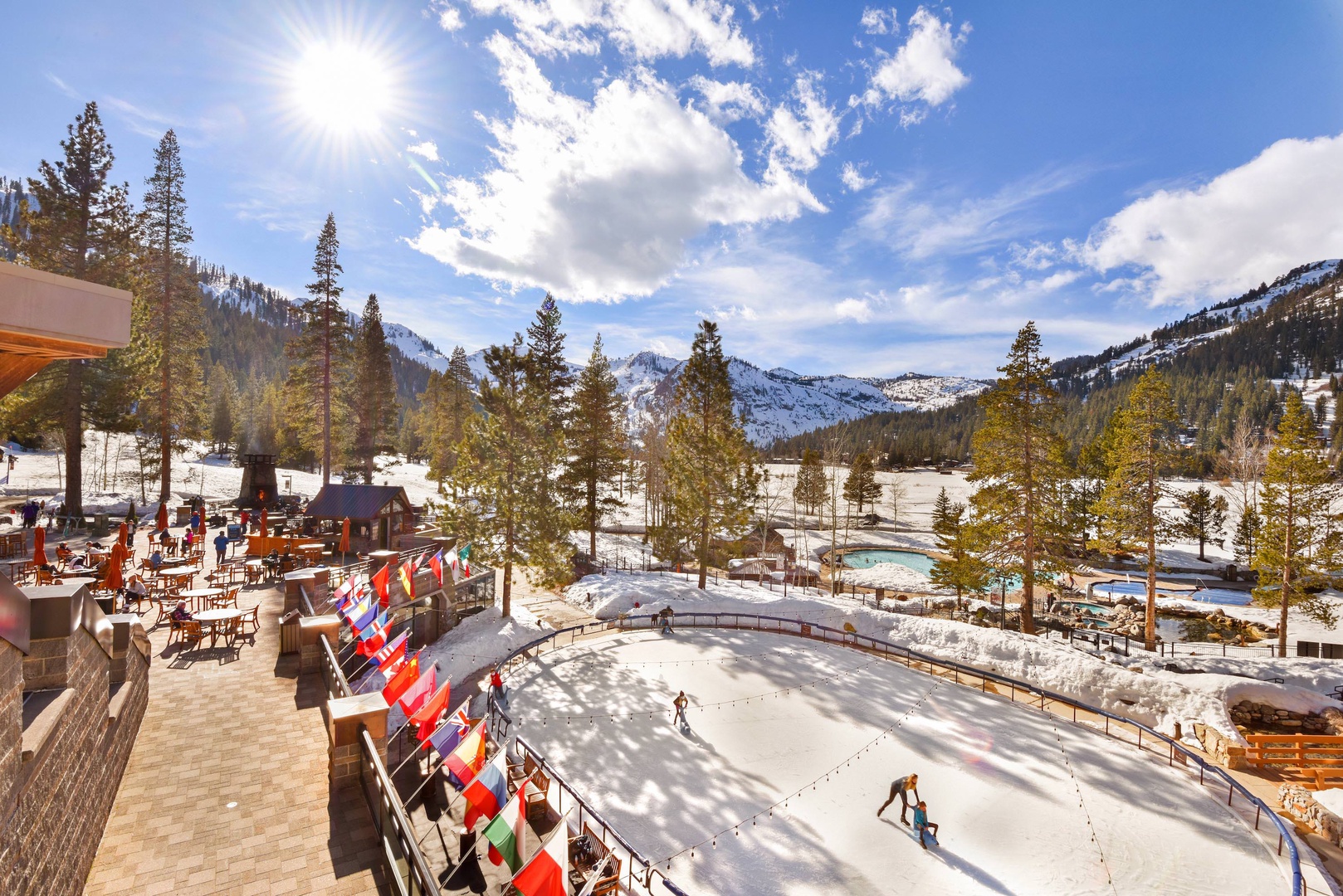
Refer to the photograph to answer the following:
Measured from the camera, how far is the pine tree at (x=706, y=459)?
29922 millimetres

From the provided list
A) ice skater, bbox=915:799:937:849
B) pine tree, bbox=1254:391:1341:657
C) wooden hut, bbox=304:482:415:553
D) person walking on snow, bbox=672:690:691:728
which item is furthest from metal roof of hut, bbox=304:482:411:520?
pine tree, bbox=1254:391:1341:657

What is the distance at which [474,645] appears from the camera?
21.7 metres

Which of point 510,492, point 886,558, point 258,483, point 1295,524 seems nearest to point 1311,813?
point 1295,524

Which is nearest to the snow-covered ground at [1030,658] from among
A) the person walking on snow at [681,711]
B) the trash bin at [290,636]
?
the person walking on snow at [681,711]

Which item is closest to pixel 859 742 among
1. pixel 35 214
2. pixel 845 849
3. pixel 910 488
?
pixel 845 849

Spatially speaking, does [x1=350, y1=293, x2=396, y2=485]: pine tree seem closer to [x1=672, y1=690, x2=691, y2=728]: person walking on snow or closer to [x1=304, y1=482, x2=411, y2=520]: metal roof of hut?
[x1=304, y1=482, x2=411, y2=520]: metal roof of hut

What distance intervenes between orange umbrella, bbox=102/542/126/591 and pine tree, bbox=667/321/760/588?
21997mm

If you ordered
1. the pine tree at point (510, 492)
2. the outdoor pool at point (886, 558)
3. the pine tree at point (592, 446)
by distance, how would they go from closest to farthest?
the pine tree at point (510, 492) < the pine tree at point (592, 446) < the outdoor pool at point (886, 558)

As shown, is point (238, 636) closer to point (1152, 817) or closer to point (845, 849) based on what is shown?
point (845, 849)

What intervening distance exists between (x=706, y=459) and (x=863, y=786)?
1829 centimetres

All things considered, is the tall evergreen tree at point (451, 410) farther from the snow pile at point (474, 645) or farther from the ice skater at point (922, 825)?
the ice skater at point (922, 825)

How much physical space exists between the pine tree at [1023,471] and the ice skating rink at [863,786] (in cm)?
833

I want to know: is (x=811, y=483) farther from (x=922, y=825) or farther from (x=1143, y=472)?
(x=922, y=825)

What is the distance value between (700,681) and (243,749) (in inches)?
548
